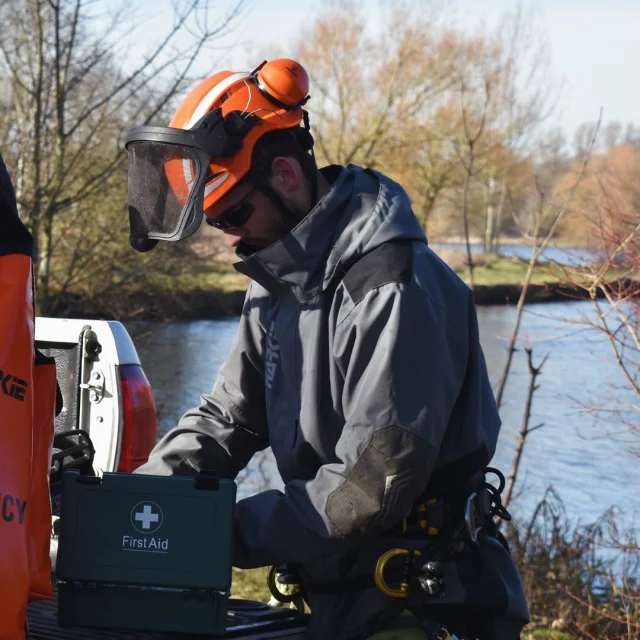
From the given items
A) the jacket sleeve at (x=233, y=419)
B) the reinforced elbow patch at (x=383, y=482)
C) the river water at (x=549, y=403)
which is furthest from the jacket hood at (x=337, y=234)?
the river water at (x=549, y=403)

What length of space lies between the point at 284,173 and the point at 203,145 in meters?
0.26

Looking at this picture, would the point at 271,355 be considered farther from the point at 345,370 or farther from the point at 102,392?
the point at 102,392

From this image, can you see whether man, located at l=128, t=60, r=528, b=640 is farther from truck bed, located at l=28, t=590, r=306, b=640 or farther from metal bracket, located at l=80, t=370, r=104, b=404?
metal bracket, located at l=80, t=370, r=104, b=404

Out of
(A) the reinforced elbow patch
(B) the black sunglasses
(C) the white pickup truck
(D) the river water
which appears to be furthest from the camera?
(D) the river water

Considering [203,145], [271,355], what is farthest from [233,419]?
[203,145]

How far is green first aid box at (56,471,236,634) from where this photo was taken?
238 cm

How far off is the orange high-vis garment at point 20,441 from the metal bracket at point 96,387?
5.54 ft

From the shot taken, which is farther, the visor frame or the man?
the visor frame

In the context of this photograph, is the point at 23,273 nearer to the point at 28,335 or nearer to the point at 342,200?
the point at 28,335

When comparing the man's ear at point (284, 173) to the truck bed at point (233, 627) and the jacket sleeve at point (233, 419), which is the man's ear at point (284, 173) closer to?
the jacket sleeve at point (233, 419)

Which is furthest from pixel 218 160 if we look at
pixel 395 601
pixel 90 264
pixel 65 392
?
pixel 90 264

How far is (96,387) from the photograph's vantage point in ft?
13.3

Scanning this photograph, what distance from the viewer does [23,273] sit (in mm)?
2232

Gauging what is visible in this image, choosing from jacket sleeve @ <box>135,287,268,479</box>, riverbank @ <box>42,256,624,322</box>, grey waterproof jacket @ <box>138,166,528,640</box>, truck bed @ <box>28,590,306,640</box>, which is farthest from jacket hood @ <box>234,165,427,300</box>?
riverbank @ <box>42,256,624,322</box>
